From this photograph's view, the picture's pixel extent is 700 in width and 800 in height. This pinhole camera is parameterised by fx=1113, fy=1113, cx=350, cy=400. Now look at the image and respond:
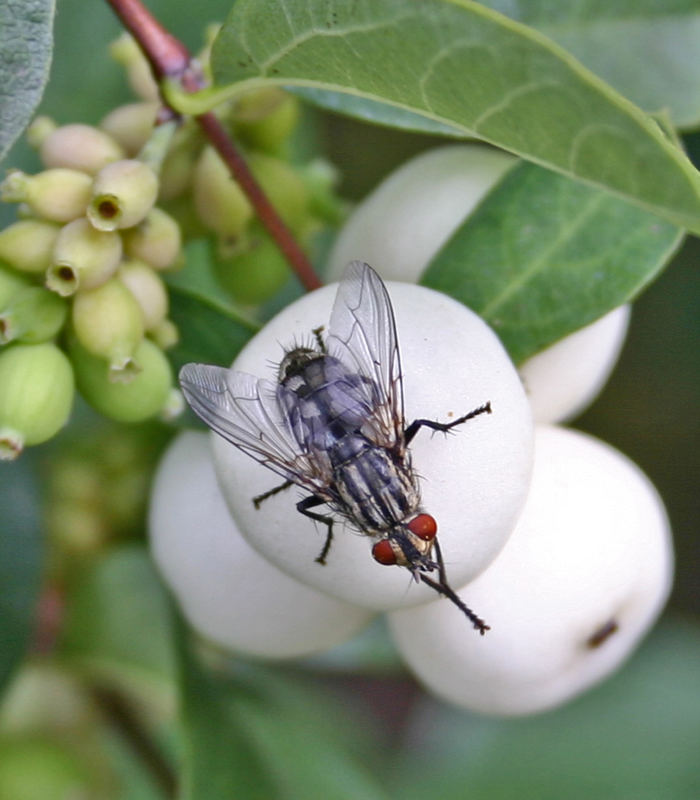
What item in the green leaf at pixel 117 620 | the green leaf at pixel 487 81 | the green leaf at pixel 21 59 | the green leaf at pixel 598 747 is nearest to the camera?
the green leaf at pixel 487 81

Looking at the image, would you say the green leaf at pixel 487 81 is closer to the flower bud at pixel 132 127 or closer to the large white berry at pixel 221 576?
the flower bud at pixel 132 127

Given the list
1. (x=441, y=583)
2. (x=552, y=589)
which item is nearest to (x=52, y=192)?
(x=441, y=583)

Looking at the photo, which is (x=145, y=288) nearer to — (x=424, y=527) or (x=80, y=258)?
(x=80, y=258)

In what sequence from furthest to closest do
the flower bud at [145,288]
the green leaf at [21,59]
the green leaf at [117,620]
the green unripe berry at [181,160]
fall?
the green leaf at [117,620]
the green unripe berry at [181,160]
the flower bud at [145,288]
the green leaf at [21,59]

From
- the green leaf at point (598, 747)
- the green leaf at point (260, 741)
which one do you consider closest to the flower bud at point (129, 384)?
the green leaf at point (260, 741)

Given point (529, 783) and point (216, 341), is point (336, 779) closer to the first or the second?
point (529, 783)

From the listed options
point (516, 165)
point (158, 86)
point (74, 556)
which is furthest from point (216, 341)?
point (74, 556)
